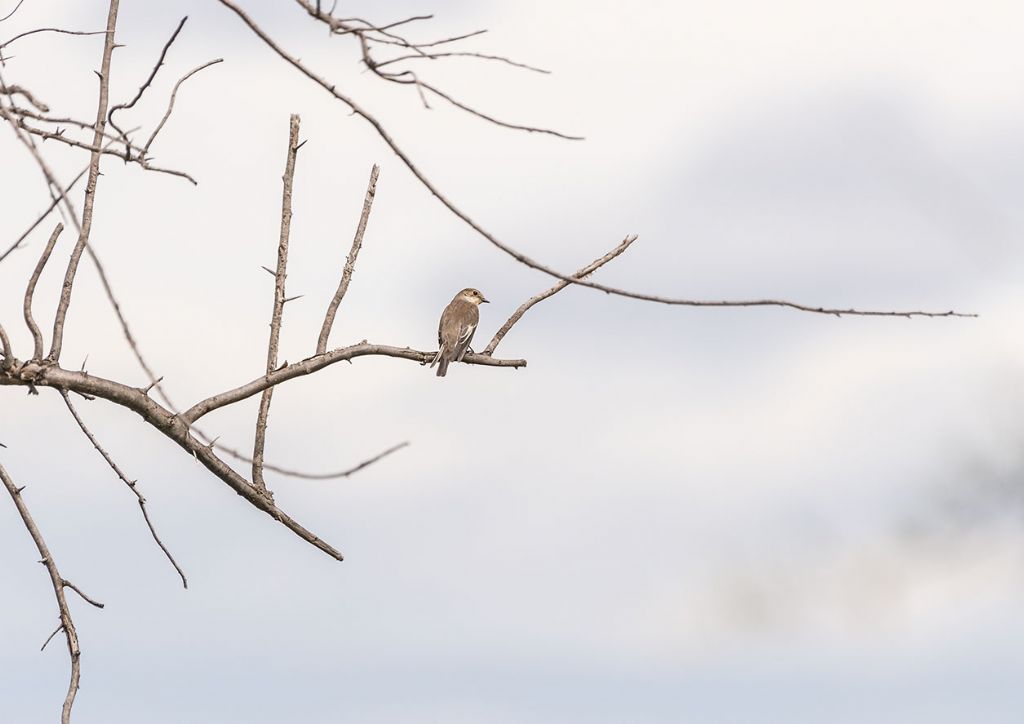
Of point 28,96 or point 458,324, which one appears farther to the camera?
point 458,324

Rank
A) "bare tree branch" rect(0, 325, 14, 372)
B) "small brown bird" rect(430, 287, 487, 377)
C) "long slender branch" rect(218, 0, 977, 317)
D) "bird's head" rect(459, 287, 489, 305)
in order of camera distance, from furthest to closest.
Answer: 1. "bird's head" rect(459, 287, 489, 305)
2. "small brown bird" rect(430, 287, 487, 377)
3. "bare tree branch" rect(0, 325, 14, 372)
4. "long slender branch" rect(218, 0, 977, 317)

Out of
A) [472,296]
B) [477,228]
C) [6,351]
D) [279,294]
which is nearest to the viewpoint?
[477,228]

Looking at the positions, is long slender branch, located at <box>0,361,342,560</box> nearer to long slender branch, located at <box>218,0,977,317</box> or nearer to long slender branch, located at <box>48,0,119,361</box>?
long slender branch, located at <box>48,0,119,361</box>

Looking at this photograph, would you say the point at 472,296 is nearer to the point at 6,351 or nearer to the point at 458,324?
the point at 458,324

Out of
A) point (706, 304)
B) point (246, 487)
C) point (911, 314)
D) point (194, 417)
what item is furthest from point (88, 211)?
point (911, 314)

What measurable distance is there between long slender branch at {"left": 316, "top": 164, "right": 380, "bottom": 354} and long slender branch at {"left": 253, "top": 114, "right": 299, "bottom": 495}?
32 cm

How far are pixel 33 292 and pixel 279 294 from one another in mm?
1537

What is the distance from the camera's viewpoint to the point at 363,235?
8258 mm

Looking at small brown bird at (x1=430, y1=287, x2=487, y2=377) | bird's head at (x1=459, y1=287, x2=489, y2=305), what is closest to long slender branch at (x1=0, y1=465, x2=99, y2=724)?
small brown bird at (x1=430, y1=287, x2=487, y2=377)

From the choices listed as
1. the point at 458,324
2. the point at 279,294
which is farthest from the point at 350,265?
the point at 458,324

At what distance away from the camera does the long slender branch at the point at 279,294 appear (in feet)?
25.2

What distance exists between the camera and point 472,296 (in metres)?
17.0

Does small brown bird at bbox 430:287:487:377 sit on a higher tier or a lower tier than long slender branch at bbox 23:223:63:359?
higher

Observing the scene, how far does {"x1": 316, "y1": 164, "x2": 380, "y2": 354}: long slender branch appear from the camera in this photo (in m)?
7.68
